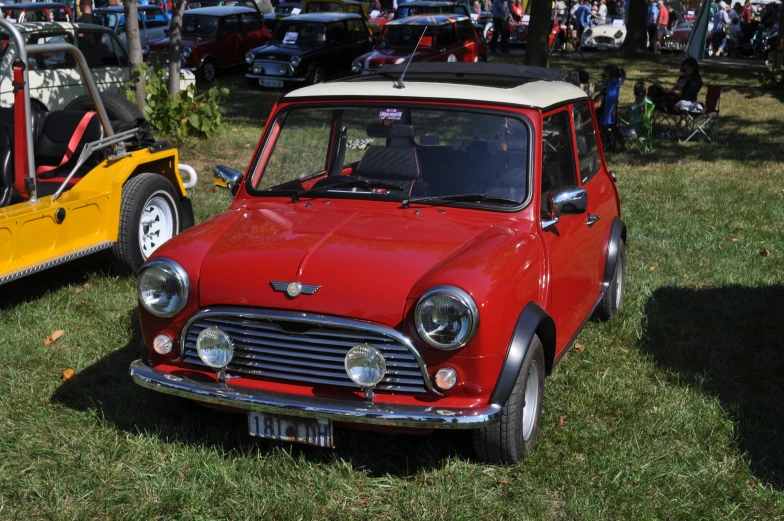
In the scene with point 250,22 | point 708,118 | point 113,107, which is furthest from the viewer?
point 250,22

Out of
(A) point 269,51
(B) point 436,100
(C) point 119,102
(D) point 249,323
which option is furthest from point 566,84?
(A) point 269,51

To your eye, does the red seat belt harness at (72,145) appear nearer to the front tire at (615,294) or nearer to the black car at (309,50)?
the front tire at (615,294)

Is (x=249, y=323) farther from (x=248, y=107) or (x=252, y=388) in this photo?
(x=248, y=107)

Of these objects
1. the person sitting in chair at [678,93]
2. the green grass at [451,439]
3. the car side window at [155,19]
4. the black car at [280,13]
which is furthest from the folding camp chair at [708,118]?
the black car at [280,13]

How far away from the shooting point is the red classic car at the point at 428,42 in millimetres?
19000

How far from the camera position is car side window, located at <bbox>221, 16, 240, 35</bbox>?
2145 centimetres

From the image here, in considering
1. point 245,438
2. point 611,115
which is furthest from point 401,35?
point 245,438

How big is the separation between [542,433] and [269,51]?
635 inches

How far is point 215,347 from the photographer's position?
4.02 m

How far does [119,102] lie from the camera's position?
8.03 m

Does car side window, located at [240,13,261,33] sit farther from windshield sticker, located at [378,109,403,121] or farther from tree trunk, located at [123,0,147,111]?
windshield sticker, located at [378,109,403,121]

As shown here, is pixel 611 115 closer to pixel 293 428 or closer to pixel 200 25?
pixel 293 428

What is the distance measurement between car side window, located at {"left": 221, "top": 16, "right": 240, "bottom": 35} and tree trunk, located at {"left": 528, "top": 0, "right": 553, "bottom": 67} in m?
7.88

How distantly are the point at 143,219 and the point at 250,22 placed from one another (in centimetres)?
1632
